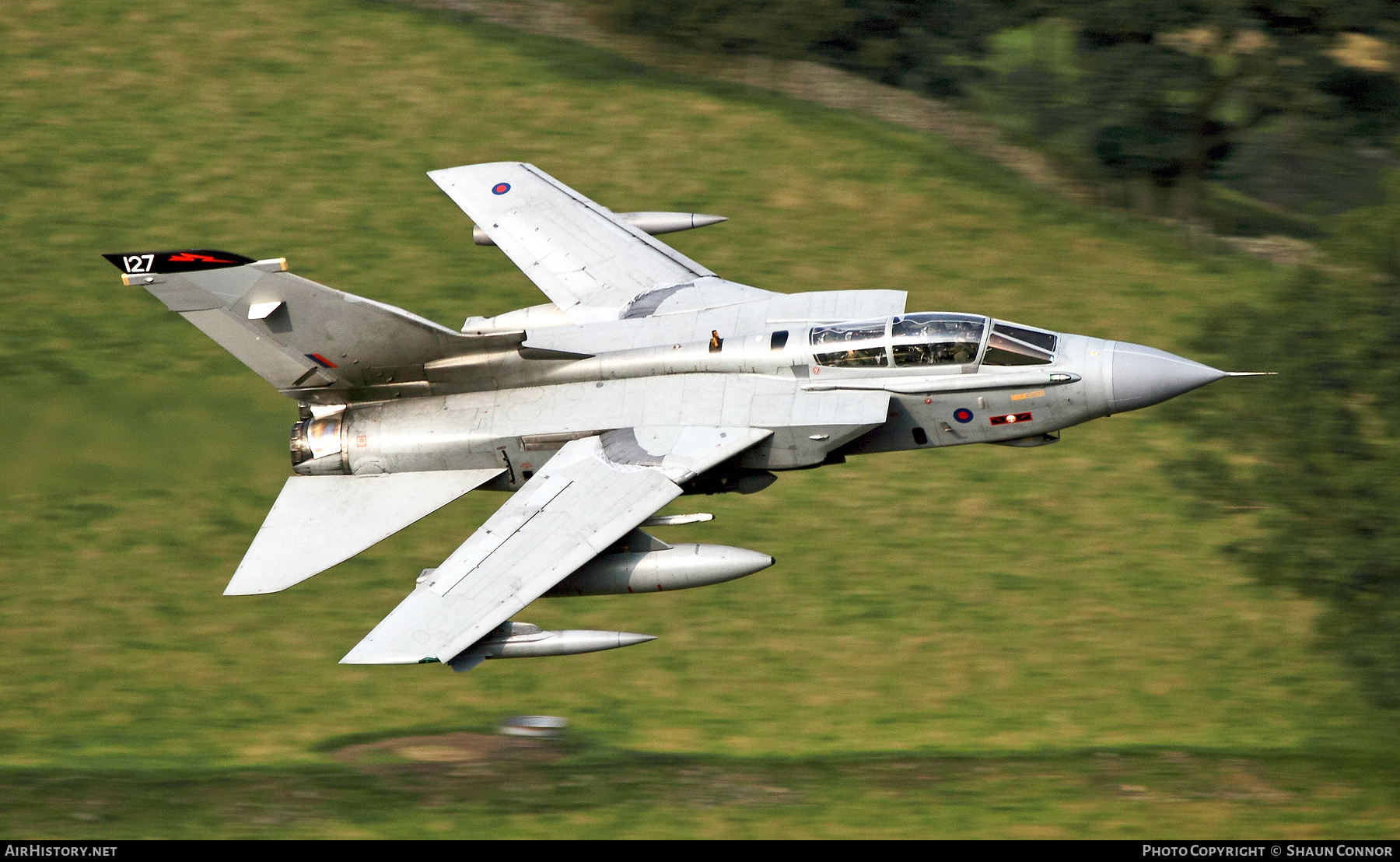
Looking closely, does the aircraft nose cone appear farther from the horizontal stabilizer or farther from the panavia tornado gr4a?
the horizontal stabilizer

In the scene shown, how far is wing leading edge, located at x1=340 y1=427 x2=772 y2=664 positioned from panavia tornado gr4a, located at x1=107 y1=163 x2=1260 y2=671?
48 millimetres

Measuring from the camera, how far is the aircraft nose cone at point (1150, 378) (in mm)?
25797

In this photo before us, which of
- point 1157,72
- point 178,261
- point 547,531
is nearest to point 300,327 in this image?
point 178,261

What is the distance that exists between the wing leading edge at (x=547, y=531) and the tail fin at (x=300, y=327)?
2.64 m

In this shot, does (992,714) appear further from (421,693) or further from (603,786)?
(421,693)

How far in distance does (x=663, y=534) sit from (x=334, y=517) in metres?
5.34

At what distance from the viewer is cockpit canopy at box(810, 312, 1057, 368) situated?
25.9 metres

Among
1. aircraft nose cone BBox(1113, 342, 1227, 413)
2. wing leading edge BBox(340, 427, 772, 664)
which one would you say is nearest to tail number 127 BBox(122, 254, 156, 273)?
wing leading edge BBox(340, 427, 772, 664)

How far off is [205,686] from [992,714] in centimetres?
1452

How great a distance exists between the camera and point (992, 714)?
3005 cm

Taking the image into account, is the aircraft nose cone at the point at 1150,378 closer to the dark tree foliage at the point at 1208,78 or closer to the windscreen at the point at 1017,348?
the windscreen at the point at 1017,348

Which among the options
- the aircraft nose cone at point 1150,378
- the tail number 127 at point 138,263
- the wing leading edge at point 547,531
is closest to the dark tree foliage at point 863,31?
the aircraft nose cone at point 1150,378

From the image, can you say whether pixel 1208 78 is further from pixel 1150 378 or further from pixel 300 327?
pixel 300 327

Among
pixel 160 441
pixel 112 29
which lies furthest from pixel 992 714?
pixel 112 29
